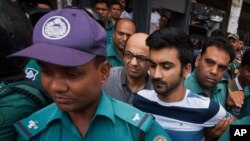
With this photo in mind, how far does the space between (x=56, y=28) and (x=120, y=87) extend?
4.28 ft

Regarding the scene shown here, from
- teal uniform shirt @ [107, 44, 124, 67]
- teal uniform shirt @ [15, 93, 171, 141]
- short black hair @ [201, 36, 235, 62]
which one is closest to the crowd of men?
teal uniform shirt @ [15, 93, 171, 141]

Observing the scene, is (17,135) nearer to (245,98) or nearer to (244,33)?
(245,98)

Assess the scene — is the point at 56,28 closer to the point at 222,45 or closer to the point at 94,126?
the point at 94,126

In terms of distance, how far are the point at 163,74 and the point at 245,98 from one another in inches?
28.5

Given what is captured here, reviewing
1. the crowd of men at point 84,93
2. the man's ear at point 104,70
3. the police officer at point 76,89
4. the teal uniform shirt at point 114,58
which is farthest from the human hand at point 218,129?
the teal uniform shirt at point 114,58

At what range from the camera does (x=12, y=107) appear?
1392 millimetres

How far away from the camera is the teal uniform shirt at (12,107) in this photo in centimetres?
136

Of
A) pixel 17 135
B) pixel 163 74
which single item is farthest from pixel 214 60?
pixel 17 135

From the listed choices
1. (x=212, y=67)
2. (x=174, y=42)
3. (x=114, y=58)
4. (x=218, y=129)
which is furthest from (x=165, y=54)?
(x=114, y=58)

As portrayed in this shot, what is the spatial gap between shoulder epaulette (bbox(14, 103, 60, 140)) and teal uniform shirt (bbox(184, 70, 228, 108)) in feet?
4.50

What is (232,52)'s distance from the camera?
2646 millimetres

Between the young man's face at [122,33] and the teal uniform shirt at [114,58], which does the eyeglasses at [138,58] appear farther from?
the young man's face at [122,33]

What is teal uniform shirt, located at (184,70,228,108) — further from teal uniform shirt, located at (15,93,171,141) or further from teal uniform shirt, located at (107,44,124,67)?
teal uniform shirt, located at (15,93,171,141)

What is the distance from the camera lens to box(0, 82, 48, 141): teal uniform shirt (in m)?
1.36
